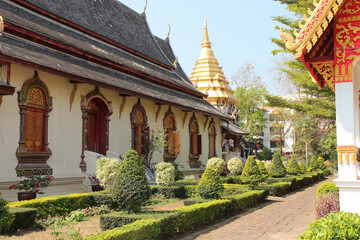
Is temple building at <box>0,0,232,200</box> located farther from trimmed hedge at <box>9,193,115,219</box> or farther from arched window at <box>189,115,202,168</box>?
trimmed hedge at <box>9,193,115,219</box>

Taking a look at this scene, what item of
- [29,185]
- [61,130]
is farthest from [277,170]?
[29,185]

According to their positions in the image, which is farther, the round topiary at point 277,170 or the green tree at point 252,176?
the round topiary at point 277,170

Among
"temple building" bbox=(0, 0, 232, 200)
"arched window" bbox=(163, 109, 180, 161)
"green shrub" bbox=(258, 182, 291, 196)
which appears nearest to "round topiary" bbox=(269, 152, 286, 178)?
"green shrub" bbox=(258, 182, 291, 196)

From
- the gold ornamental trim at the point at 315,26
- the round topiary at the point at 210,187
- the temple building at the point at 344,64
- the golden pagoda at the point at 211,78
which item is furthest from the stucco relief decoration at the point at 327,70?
the golden pagoda at the point at 211,78

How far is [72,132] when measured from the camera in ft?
43.1

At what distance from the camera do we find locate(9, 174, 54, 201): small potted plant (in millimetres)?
10141

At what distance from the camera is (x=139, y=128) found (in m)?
17.1

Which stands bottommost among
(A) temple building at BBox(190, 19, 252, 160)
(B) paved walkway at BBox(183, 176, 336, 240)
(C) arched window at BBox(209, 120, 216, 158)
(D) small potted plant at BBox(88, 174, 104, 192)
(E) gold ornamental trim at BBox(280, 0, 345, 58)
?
(B) paved walkway at BBox(183, 176, 336, 240)

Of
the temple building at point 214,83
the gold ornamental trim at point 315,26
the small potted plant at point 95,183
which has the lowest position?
the small potted plant at point 95,183

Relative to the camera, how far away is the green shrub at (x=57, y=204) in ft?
29.5

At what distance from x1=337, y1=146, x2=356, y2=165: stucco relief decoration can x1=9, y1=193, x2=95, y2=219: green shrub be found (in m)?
6.49

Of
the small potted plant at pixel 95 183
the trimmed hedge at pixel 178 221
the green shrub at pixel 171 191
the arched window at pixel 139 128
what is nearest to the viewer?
the trimmed hedge at pixel 178 221

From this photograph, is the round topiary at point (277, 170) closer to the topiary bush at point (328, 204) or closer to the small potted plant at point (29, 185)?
the topiary bush at point (328, 204)

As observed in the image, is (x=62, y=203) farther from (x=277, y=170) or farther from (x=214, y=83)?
(x=214, y=83)
